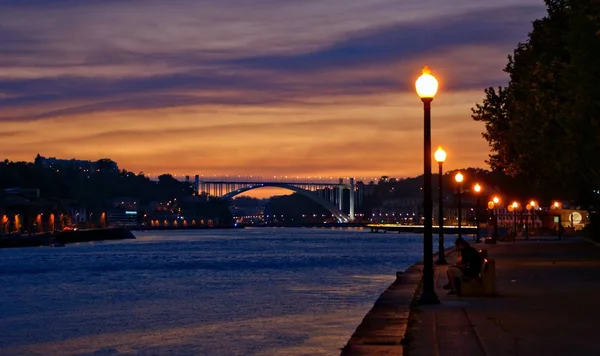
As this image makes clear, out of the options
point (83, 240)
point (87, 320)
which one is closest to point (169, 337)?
point (87, 320)

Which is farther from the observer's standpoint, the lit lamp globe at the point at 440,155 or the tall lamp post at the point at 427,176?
the lit lamp globe at the point at 440,155

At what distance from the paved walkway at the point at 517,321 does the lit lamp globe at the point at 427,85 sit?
14.9ft

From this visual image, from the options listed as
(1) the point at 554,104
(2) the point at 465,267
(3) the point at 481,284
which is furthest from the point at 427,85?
(1) the point at 554,104

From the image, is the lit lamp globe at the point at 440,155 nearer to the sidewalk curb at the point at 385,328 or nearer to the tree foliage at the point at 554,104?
the tree foliage at the point at 554,104

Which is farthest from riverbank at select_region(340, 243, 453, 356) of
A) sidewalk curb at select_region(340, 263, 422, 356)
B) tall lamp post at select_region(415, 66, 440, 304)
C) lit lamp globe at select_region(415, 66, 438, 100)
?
lit lamp globe at select_region(415, 66, 438, 100)

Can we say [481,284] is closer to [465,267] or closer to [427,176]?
[465,267]

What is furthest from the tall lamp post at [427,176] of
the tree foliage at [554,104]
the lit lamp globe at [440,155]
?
the lit lamp globe at [440,155]

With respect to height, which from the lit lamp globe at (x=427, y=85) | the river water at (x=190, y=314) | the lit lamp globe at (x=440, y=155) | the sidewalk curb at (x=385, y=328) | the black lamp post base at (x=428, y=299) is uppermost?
the lit lamp globe at (x=427, y=85)

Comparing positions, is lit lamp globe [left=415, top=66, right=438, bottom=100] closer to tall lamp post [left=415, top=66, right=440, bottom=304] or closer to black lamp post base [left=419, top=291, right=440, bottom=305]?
tall lamp post [left=415, top=66, right=440, bottom=304]

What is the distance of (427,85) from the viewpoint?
75.4ft

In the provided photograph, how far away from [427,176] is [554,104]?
1974 centimetres

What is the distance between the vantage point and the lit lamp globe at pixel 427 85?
2298cm

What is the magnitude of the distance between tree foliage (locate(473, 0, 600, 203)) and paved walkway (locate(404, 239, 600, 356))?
303 inches

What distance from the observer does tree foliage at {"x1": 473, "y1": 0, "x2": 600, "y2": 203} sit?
1427 inches
